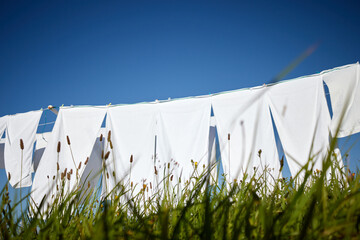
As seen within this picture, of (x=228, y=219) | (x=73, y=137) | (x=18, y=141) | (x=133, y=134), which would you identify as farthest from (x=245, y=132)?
(x=18, y=141)

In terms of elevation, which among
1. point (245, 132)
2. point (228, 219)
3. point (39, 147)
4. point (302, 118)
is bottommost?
point (228, 219)

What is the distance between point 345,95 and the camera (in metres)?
2.88

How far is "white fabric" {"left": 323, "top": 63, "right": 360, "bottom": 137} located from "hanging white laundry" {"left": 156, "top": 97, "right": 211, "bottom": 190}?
A: 5.74ft

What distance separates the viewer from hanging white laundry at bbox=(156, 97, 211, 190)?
360 cm

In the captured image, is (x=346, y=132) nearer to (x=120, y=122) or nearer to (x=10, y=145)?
(x=120, y=122)

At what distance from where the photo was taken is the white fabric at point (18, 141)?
427cm

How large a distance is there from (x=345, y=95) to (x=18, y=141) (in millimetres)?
5580

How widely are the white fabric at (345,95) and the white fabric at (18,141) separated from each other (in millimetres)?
4955

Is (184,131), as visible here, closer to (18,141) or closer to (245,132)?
(245,132)

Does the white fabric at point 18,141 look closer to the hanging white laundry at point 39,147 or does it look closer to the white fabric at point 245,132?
the hanging white laundry at point 39,147

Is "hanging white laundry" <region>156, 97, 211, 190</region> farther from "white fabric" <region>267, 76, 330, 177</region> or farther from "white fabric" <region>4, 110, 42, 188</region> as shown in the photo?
"white fabric" <region>4, 110, 42, 188</region>

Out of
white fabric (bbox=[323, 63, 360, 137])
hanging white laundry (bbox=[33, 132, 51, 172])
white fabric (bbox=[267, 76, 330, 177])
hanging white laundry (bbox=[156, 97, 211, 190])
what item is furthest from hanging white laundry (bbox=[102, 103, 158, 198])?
white fabric (bbox=[323, 63, 360, 137])

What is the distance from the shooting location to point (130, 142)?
155 inches

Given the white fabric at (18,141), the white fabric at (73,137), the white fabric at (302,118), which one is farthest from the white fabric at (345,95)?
the white fabric at (18,141)
